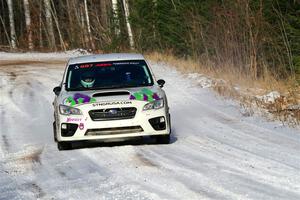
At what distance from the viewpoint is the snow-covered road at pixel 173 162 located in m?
7.09

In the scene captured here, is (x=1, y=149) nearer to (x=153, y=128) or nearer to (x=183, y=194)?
(x=153, y=128)

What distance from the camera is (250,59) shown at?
1864 centimetres

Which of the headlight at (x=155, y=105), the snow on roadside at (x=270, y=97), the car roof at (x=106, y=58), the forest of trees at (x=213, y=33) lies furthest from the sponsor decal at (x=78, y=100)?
the forest of trees at (x=213, y=33)

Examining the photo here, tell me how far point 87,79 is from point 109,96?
3.57 feet

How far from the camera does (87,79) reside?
11.5 metres

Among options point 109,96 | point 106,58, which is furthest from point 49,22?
point 109,96

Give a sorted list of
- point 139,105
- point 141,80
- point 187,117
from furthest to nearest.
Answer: point 187,117, point 141,80, point 139,105

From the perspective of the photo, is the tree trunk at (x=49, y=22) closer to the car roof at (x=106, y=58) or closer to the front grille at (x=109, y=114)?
the car roof at (x=106, y=58)

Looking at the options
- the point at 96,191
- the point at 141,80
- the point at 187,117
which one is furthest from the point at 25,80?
the point at 96,191

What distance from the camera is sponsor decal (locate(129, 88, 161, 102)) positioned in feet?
34.5

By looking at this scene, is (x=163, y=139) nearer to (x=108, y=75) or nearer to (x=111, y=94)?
(x=111, y=94)

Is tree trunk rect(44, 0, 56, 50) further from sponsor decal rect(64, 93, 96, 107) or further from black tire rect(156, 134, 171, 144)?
black tire rect(156, 134, 171, 144)

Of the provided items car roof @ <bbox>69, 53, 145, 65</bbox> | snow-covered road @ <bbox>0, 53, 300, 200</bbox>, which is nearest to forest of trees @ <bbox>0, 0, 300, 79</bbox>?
snow-covered road @ <bbox>0, 53, 300, 200</bbox>

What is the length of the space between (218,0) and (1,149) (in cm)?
1563
